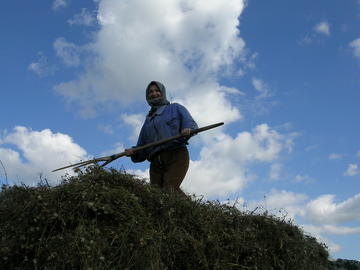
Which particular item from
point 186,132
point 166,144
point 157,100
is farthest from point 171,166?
point 157,100

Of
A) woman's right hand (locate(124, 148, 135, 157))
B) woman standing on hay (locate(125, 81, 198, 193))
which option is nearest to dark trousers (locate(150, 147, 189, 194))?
woman standing on hay (locate(125, 81, 198, 193))

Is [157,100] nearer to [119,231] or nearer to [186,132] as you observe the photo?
[186,132]

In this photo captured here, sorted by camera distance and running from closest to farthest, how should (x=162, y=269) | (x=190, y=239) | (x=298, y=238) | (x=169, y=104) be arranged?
(x=162, y=269) < (x=190, y=239) < (x=298, y=238) < (x=169, y=104)

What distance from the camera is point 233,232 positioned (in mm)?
3627

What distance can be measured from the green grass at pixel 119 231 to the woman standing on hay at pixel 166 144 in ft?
3.59

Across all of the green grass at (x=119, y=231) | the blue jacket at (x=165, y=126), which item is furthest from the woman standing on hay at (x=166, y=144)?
the green grass at (x=119, y=231)

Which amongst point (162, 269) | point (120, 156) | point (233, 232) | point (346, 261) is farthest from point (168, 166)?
point (346, 261)

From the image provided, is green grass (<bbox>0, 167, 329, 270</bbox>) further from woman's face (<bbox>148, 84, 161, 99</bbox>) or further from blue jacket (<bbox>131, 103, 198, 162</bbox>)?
woman's face (<bbox>148, 84, 161, 99</bbox>)

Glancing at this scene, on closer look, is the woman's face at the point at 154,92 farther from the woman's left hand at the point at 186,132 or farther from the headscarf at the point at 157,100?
the woman's left hand at the point at 186,132

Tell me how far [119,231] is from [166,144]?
197 centimetres

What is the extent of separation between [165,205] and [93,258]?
30.9 inches

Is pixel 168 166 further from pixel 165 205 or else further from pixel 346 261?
pixel 346 261

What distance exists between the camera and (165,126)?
504cm

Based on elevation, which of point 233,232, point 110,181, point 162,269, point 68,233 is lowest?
point 162,269
